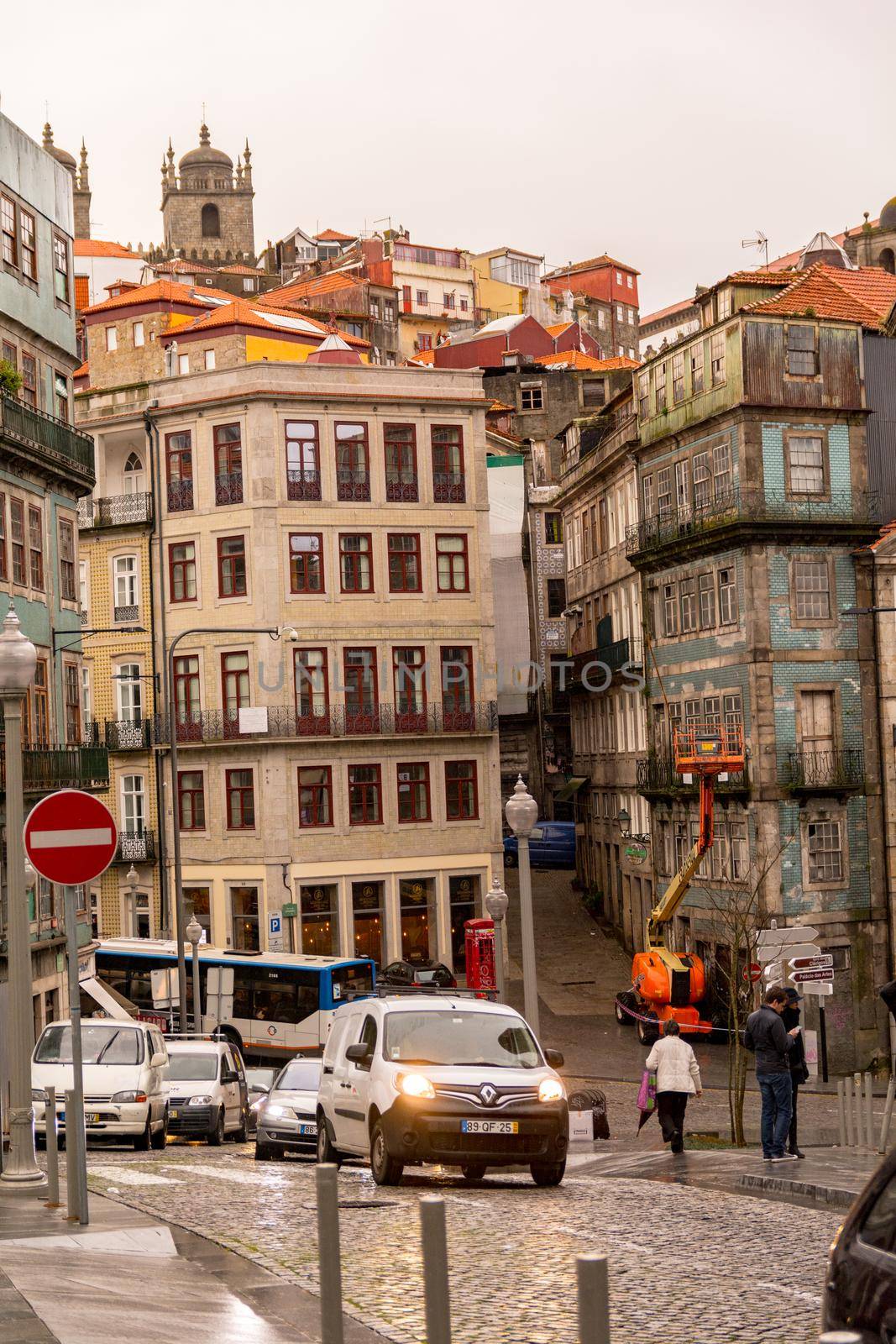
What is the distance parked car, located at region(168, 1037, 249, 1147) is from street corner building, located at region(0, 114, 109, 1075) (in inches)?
417

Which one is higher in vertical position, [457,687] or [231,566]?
[231,566]

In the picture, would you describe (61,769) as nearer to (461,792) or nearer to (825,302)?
(461,792)

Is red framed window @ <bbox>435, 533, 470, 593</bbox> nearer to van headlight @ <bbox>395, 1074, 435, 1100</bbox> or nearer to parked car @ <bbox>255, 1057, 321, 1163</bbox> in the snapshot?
parked car @ <bbox>255, 1057, 321, 1163</bbox>

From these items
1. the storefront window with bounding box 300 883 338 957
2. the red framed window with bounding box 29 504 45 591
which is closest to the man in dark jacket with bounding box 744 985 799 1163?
the red framed window with bounding box 29 504 45 591

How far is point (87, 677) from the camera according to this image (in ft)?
206

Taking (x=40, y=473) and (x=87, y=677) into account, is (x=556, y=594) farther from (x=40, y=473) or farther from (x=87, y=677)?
(x=40, y=473)

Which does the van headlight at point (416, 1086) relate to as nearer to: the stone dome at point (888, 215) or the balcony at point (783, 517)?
the balcony at point (783, 517)

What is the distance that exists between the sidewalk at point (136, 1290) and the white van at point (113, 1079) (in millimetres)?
9406

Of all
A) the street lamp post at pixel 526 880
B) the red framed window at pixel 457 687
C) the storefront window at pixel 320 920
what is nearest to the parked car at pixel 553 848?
the red framed window at pixel 457 687

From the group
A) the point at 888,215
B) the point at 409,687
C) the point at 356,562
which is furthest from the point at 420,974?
the point at 888,215

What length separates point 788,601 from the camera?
165 ft

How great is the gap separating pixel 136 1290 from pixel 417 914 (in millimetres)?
48660

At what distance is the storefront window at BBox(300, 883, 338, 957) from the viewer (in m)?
57.1

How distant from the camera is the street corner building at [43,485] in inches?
1580
